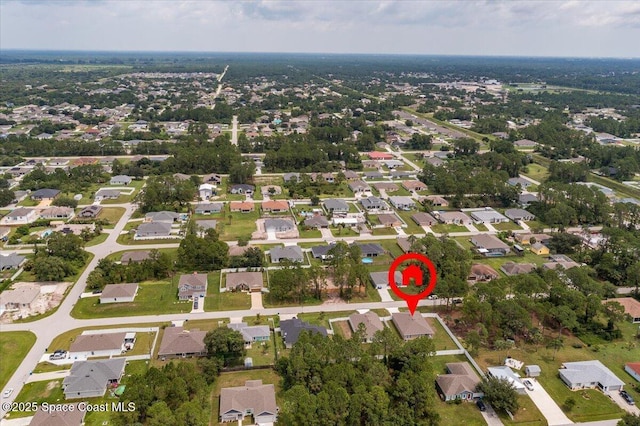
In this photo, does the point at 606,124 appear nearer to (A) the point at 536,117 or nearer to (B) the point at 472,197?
(A) the point at 536,117

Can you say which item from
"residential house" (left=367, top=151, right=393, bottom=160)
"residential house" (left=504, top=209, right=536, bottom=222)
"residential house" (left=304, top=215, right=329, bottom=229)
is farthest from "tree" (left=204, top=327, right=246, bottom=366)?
"residential house" (left=367, top=151, right=393, bottom=160)

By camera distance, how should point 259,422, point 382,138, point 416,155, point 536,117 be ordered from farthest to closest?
point 536,117 < point 382,138 < point 416,155 < point 259,422

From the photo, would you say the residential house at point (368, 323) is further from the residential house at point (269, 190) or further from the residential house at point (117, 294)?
the residential house at point (269, 190)

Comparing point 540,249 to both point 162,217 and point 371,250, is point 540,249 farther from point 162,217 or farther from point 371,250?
point 162,217

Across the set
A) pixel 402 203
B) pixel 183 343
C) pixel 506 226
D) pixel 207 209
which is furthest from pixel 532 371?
pixel 207 209

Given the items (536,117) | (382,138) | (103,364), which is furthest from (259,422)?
(536,117)

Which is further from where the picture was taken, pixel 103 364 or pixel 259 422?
pixel 103 364
